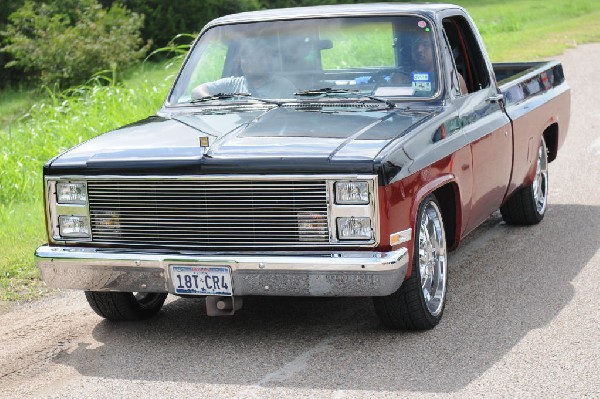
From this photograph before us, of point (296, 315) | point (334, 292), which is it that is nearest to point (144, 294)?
point (296, 315)

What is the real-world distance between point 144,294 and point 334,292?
1618 mm

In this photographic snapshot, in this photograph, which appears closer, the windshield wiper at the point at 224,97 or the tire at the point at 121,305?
the tire at the point at 121,305

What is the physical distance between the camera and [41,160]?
13.0 meters

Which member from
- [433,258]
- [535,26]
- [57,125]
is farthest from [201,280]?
[535,26]

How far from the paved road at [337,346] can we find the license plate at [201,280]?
0.35 meters

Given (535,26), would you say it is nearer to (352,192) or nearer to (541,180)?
(541,180)

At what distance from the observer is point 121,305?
6.86 m

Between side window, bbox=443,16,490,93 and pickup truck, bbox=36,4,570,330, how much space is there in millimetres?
169

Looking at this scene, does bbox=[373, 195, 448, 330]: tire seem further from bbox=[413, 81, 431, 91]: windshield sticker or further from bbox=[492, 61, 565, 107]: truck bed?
bbox=[492, 61, 565, 107]: truck bed

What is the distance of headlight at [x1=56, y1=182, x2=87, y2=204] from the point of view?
6379mm

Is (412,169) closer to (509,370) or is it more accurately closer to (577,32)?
(509,370)

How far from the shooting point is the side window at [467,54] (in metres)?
8.03

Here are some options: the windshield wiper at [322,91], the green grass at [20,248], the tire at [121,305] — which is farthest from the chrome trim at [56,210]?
the windshield wiper at [322,91]

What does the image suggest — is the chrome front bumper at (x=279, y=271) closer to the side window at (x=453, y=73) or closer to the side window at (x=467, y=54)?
the side window at (x=453, y=73)
